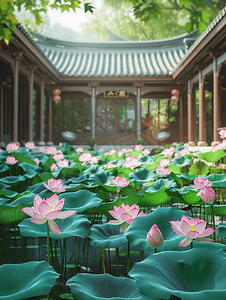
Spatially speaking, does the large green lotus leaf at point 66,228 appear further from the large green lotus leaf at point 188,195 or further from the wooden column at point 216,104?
the wooden column at point 216,104

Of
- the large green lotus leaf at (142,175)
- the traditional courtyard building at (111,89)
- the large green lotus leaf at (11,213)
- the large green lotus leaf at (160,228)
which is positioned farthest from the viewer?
the traditional courtyard building at (111,89)

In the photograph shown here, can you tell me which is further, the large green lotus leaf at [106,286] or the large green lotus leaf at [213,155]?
the large green lotus leaf at [213,155]

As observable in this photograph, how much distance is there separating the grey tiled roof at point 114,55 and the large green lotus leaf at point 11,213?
9.60m

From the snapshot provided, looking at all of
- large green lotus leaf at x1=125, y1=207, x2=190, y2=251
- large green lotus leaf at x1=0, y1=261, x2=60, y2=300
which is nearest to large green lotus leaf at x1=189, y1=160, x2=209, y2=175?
large green lotus leaf at x1=125, y1=207, x2=190, y2=251

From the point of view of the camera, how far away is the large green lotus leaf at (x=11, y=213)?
1.29 m

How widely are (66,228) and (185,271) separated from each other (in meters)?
0.60

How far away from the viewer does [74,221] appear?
123 cm

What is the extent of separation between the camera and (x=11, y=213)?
4.36ft

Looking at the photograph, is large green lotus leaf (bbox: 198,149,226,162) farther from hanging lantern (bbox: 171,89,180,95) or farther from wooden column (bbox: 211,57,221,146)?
hanging lantern (bbox: 171,89,180,95)

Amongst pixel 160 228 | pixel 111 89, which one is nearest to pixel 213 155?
pixel 160 228

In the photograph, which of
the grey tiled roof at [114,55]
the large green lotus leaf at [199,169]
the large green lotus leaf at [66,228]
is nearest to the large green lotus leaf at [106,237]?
the large green lotus leaf at [66,228]

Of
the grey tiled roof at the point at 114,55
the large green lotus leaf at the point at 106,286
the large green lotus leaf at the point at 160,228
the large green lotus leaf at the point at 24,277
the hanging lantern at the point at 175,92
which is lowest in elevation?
the large green lotus leaf at the point at 106,286

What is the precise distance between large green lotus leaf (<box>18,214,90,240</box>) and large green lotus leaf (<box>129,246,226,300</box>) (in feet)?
1.21

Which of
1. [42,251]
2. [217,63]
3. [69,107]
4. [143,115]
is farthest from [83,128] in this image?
[42,251]
